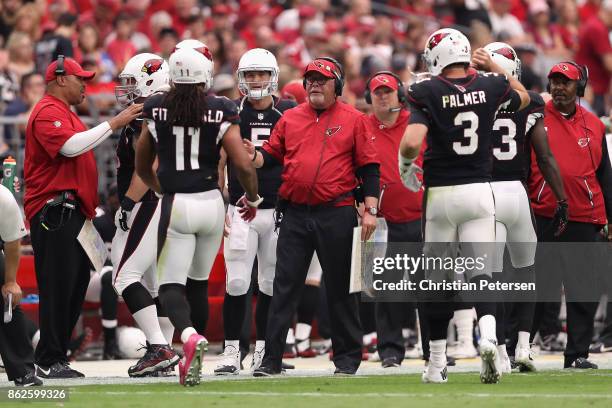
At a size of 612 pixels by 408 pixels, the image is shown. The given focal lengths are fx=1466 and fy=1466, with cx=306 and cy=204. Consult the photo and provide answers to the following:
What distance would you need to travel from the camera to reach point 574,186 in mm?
11406

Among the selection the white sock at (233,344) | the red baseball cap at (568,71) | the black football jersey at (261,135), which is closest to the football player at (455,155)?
the red baseball cap at (568,71)

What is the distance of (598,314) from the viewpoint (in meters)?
15.7

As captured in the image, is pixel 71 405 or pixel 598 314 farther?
pixel 598 314

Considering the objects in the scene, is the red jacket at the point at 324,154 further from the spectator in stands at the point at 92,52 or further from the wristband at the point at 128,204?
the spectator in stands at the point at 92,52

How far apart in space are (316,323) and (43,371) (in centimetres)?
437

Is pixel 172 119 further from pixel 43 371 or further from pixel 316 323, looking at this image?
pixel 316 323

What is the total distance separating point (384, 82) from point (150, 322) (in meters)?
3.26

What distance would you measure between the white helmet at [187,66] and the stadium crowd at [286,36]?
3222 millimetres

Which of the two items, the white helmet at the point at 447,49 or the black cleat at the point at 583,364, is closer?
the white helmet at the point at 447,49

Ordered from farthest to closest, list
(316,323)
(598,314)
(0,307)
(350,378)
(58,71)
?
(598,314) < (316,323) < (58,71) < (350,378) < (0,307)

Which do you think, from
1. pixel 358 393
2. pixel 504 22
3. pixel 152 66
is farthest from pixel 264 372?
pixel 504 22

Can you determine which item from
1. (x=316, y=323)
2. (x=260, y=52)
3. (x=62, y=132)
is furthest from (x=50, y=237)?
(x=316, y=323)

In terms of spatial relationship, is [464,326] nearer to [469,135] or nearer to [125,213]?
[125,213]

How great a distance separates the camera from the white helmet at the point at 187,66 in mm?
9477
